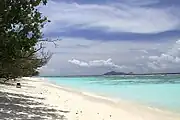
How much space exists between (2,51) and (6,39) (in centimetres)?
104

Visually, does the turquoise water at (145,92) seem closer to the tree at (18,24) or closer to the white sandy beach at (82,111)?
the white sandy beach at (82,111)

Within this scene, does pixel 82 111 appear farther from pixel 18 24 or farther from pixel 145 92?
pixel 145 92

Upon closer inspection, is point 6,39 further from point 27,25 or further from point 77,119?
point 77,119

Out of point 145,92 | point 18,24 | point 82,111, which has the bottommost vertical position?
point 145,92

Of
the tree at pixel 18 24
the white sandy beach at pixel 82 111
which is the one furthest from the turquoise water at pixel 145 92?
the tree at pixel 18 24

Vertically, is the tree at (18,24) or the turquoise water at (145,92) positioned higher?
the tree at (18,24)

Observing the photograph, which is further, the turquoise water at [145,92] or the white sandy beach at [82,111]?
the turquoise water at [145,92]

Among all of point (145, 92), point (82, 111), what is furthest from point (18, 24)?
point (145, 92)

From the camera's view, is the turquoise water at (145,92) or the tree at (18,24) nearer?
the tree at (18,24)

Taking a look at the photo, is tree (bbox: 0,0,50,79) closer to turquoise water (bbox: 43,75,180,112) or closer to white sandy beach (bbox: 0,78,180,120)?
white sandy beach (bbox: 0,78,180,120)

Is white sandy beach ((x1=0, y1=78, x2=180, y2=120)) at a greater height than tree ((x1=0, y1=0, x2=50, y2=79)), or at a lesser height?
lesser

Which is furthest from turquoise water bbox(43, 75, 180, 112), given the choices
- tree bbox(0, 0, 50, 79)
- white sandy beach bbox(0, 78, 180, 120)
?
tree bbox(0, 0, 50, 79)

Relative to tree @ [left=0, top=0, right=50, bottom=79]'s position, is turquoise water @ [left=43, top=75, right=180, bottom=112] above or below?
below

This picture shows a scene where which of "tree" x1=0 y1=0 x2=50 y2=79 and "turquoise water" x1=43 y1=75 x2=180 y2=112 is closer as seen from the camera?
"tree" x1=0 y1=0 x2=50 y2=79
